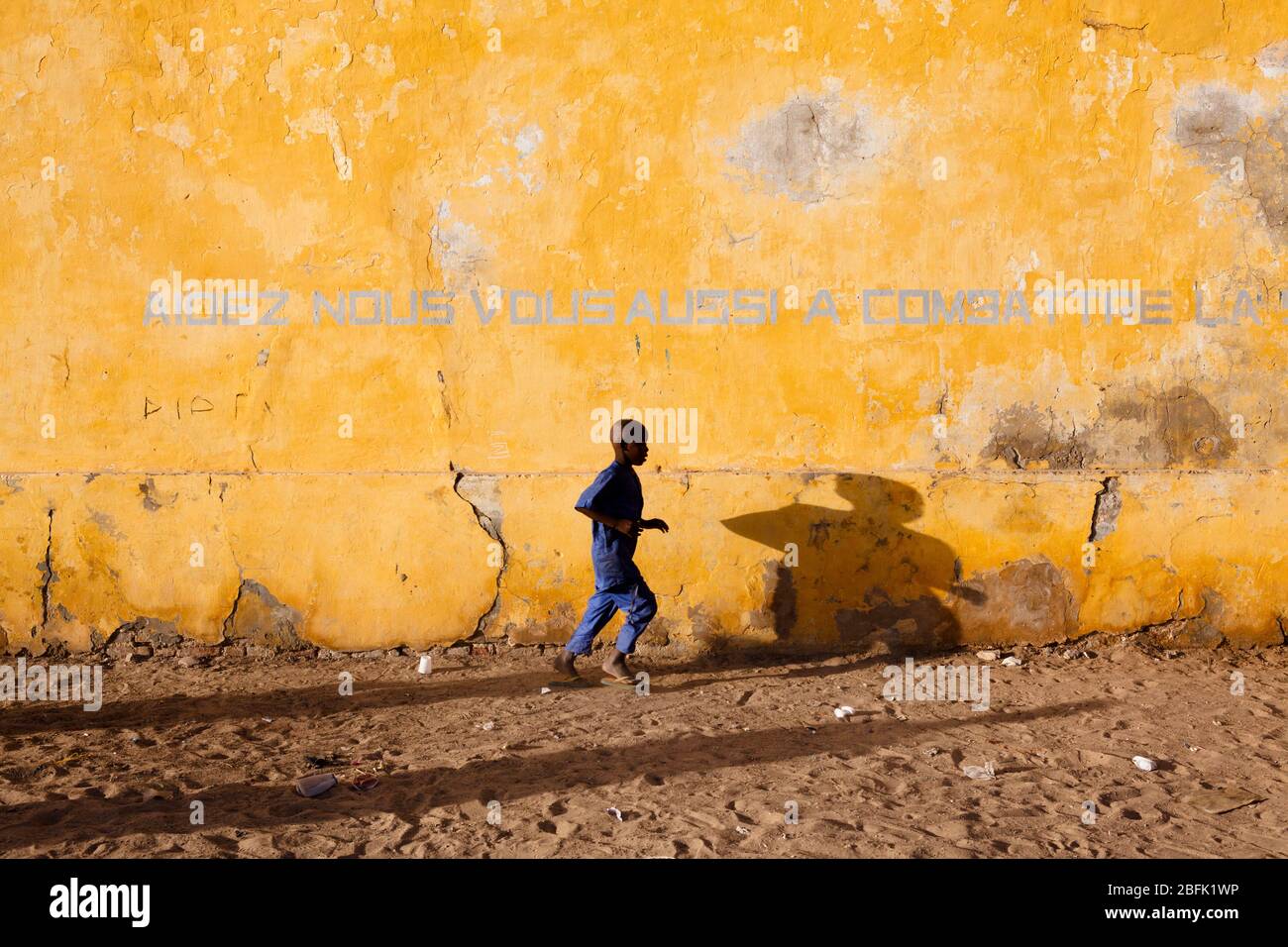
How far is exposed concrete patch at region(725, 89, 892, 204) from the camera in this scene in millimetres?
6270

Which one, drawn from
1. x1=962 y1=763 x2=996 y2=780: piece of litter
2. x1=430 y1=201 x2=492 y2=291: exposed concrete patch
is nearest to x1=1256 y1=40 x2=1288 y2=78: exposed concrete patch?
x1=962 y1=763 x2=996 y2=780: piece of litter

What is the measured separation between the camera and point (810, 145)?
6285mm

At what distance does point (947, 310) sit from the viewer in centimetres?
628

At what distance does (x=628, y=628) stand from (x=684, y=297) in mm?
2040

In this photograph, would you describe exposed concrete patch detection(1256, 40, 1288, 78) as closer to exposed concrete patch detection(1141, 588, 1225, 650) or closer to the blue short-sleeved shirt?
exposed concrete patch detection(1141, 588, 1225, 650)

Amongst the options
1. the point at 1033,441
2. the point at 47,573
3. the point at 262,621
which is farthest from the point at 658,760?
the point at 47,573

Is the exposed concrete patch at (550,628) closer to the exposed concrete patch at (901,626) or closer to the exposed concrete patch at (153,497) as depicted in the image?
the exposed concrete patch at (901,626)

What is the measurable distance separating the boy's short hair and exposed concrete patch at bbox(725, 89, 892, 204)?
1784 millimetres

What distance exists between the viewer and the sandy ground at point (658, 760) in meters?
3.71

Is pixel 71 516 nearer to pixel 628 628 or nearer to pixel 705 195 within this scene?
pixel 628 628

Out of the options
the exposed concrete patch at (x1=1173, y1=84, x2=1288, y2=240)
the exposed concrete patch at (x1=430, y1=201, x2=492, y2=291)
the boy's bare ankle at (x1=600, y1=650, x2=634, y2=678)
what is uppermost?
the exposed concrete patch at (x1=1173, y1=84, x2=1288, y2=240)

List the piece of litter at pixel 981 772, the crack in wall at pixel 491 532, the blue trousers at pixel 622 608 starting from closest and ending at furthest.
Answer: the piece of litter at pixel 981 772 → the blue trousers at pixel 622 608 → the crack in wall at pixel 491 532

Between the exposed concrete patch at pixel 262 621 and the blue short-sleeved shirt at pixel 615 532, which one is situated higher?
the blue short-sleeved shirt at pixel 615 532

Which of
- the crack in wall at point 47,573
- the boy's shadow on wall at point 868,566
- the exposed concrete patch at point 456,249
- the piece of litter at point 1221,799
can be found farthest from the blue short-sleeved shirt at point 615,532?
the crack in wall at point 47,573
